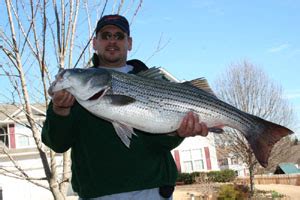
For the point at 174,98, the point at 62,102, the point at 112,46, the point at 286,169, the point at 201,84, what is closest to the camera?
the point at 62,102

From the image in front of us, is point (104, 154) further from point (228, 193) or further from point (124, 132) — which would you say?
point (228, 193)

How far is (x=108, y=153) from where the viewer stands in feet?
10.4

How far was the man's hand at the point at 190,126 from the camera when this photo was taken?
334 cm

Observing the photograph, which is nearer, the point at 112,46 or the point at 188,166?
the point at 112,46

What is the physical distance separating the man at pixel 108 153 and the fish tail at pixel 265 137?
1.69 feet

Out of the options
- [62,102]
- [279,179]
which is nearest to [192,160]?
[279,179]

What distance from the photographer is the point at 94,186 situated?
Answer: 3.11m

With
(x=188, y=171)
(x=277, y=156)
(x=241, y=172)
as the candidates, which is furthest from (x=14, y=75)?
(x=241, y=172)

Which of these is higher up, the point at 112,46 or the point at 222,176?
the point at 112,46

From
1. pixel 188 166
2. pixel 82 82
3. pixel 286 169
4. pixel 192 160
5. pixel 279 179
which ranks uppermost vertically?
pixel 82 82

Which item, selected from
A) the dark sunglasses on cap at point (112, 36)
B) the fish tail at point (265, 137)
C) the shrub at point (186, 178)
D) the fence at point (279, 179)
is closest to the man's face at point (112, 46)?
the dark sunglasses on cap at point (112, 36)

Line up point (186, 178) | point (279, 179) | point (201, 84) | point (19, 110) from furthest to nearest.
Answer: point (279, 179) → point (186, 178) → point (19, 110) → point (201, 84)

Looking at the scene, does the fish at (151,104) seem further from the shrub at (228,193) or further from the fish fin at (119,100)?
the shrub at (228,193)

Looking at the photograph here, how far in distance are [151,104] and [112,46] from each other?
698mm
